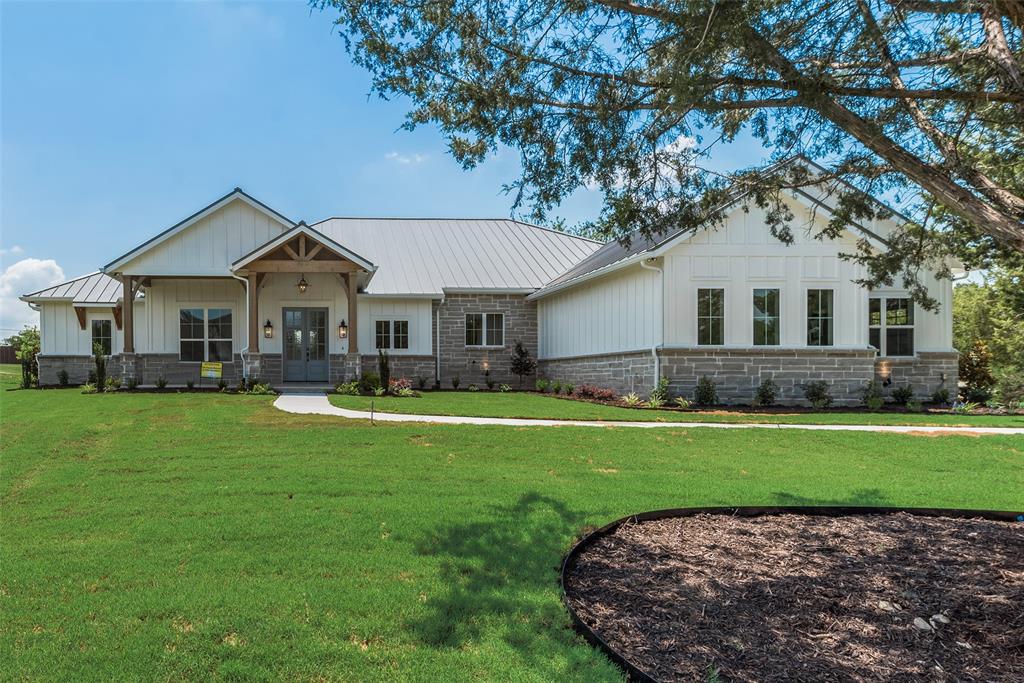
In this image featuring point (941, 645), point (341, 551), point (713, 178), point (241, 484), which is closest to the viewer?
point (941, 645)

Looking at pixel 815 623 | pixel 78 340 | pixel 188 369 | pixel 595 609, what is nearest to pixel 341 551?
pixel 595 609

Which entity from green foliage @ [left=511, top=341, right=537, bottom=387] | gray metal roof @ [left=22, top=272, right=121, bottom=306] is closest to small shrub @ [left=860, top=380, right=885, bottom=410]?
green foliage @ [left=511, top=341, right=537, bottom=387]

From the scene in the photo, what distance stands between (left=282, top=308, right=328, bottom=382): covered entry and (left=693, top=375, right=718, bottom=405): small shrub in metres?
10.8

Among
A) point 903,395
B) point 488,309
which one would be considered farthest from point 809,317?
point 488,309

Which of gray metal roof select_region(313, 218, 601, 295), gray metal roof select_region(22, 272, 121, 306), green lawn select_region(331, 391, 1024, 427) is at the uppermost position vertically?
gray metal roof select_region(313, 218, 601, 295)

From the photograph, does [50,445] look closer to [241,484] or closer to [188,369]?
[241,484]

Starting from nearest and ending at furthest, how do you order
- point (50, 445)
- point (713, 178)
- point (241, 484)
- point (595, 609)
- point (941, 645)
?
point (941, 645) → point (595, 609) → point (713, 178) → point (241, 484) → point (50, 445)

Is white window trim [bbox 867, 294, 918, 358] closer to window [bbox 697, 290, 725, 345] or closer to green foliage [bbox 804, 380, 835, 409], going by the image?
green foliage [bbox 804, 380, 835, 409]

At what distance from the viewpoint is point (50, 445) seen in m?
8.27

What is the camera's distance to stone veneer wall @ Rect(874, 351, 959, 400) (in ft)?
53.2

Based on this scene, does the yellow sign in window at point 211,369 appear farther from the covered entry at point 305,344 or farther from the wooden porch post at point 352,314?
the wooden porch post at point 352,314

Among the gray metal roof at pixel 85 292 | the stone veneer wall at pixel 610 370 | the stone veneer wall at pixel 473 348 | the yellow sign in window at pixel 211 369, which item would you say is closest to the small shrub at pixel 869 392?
the stone veneer wall at pixel 610 370

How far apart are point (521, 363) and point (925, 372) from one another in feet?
35.9

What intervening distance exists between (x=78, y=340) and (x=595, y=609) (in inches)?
891
